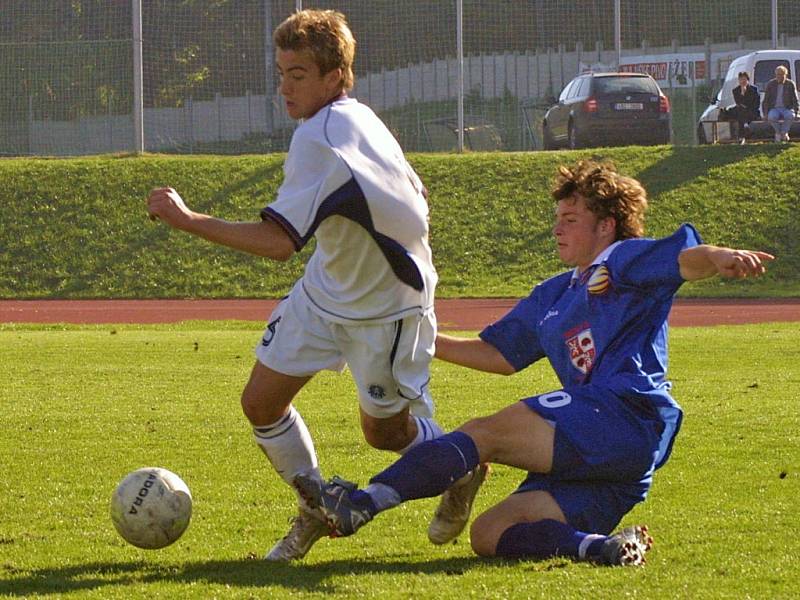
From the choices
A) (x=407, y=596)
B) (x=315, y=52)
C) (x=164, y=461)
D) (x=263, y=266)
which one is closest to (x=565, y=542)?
(x=407, y=596)

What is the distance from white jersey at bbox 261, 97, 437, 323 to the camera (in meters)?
4.72

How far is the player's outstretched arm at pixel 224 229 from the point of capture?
4516mm

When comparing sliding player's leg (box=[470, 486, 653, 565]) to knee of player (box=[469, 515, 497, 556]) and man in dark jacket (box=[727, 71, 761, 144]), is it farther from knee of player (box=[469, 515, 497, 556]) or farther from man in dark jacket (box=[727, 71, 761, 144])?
man in dark jacket (box=[727, 71, 761, 144])

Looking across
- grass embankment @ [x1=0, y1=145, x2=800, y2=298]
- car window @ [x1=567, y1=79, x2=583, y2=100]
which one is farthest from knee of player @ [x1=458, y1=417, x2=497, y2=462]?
car window @ [x1=567, y1=79, x2=583, y2=100]

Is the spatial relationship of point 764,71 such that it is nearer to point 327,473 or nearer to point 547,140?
point 547,140

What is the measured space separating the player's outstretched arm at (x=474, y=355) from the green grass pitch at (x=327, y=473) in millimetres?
706

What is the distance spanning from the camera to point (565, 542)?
492 cm

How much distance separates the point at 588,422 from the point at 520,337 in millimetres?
812

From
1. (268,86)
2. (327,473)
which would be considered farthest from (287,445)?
(268,86)

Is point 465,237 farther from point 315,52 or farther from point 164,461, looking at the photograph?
point 315,52

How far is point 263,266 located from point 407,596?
18.7m

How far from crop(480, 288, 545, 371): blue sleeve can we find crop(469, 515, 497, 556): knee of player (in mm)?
770

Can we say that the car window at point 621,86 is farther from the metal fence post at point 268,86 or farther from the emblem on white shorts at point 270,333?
the emblem on white shorts at point 270,333

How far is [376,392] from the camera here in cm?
512
